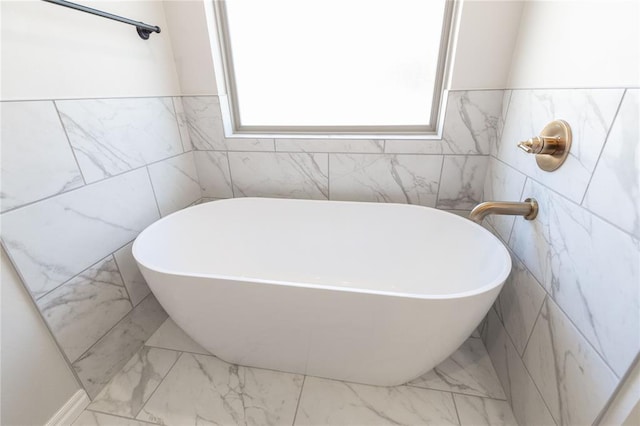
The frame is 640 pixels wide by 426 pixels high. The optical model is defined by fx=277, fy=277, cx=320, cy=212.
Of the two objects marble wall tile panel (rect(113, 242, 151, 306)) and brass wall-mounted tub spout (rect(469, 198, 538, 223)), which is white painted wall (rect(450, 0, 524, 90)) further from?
marble wall tile panel (rect(113, 242, 151, 306))

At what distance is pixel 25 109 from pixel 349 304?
1143 mm

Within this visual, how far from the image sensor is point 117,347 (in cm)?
120

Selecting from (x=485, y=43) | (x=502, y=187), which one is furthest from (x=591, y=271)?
(x=485, y=43)

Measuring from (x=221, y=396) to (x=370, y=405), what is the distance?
584 mm

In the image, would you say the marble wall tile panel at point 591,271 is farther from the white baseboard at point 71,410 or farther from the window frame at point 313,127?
the white baseboard at point 71,410

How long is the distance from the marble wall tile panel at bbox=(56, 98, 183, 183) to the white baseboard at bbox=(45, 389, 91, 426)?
82 cm

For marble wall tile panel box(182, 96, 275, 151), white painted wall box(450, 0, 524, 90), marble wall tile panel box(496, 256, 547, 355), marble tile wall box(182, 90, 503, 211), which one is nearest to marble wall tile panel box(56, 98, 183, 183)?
marble wall tile panel box(182, 96, 275, 151)

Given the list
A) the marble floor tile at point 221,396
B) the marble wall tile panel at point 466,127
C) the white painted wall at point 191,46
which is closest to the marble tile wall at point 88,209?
the white painted wall at point 191,46

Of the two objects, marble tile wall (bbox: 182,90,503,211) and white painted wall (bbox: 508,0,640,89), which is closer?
white painted wall (bbox: 508,0,640,89)

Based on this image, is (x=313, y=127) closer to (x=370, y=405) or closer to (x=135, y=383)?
(x=370, y=405)

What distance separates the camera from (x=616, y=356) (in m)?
0.62

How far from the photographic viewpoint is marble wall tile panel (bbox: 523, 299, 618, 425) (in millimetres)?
667

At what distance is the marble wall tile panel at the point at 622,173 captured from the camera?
0.59 metres

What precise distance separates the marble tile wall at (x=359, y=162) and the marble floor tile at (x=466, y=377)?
71 centimetres
